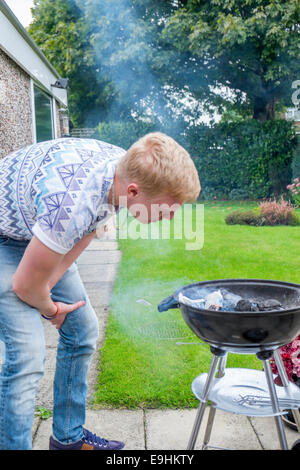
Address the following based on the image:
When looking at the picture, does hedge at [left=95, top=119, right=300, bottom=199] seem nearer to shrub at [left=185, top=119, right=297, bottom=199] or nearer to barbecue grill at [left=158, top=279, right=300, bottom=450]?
shrub at [left=185, top=119, right=297, bottom=199]

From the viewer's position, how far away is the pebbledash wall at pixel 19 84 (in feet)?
16.3

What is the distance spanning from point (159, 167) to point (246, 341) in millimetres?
711

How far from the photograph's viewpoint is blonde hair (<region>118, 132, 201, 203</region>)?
1347 mm

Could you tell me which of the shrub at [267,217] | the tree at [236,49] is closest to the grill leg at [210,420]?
the shrub at [267,217]

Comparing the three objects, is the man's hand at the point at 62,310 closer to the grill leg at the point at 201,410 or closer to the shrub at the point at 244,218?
the grill leg at the point at 201,410

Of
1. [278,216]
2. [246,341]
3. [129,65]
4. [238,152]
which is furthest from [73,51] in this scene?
[246,341]

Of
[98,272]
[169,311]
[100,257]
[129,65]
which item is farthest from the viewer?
[129,65]

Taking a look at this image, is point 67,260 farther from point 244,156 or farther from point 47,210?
point 244,156

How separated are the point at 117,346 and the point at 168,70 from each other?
11596 millimetres

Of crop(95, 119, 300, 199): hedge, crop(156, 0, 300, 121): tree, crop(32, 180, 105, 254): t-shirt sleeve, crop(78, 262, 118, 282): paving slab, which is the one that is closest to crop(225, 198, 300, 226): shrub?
crop(95, 119, 300, 199): hedge

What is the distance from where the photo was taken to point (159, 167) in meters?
1.34

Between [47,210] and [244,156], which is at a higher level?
[47,210]

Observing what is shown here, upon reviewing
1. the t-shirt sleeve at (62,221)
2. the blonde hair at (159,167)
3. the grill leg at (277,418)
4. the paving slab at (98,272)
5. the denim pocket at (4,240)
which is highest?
the blonde hair at (159,167)
